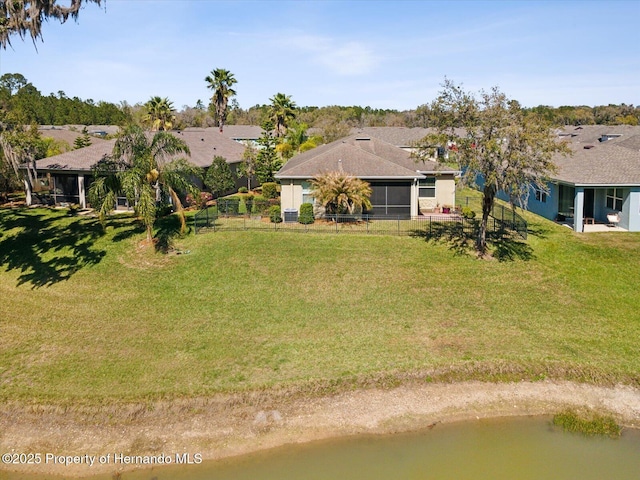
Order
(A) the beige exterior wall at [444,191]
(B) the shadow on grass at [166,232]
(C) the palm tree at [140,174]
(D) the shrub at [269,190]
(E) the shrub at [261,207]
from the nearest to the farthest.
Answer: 1. (C) the palm tree at [140,174]
2. (B) the shadow on grass at [166,232]
3. (E) the shrub at [261,207]
4. (A) the beige exterior wall at [444,191]
5. (D) the shrub at [269,190]

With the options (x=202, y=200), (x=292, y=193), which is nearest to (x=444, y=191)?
(x=292, y=193)

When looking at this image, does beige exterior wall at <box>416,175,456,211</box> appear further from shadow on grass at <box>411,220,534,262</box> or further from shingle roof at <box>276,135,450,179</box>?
shadow on grass at <box>411,220,534,262</box>

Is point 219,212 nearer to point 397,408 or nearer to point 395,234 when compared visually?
point 395,234

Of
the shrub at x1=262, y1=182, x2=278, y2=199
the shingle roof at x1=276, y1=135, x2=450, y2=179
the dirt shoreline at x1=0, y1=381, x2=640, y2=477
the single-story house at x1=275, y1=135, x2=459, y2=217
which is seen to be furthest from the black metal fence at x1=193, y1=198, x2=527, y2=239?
the dirt shoreline at x1=0, y1=381, x2=640, y2=477

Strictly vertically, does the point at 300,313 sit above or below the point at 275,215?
below

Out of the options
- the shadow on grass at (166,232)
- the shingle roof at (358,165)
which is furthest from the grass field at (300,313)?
the shingle roof at (358,165)

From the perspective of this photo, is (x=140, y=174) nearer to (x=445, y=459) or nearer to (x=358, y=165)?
(x=358, y=165)

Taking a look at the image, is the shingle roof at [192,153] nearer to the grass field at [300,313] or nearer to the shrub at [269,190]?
the shrub at [269,190]

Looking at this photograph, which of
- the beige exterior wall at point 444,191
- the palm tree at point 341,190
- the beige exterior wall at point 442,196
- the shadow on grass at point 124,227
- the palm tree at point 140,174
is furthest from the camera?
the beige exterior wall at point 444,191
